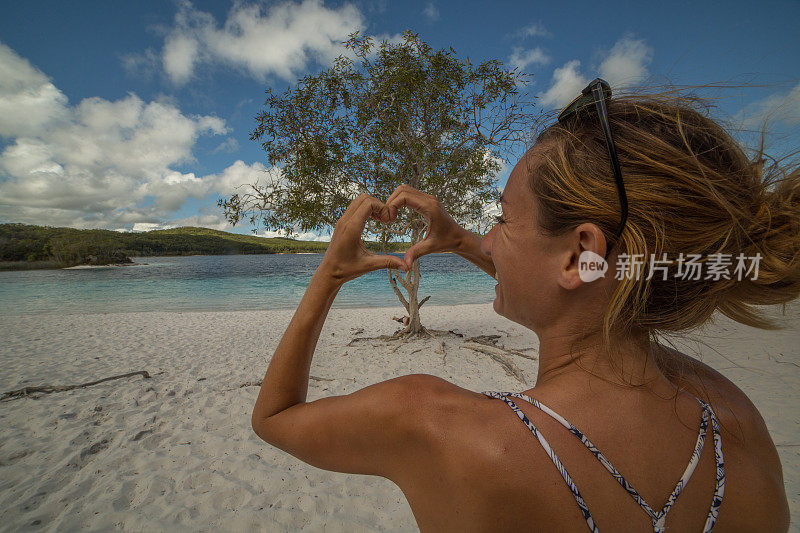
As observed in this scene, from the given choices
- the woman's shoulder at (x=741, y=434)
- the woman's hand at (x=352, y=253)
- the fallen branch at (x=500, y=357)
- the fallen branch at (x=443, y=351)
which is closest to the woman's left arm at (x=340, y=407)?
the woman's hand at (x=352, y=253)

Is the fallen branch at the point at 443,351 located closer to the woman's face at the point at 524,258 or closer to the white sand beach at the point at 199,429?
the white sand beach at the point at 199,429

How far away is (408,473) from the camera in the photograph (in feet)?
2.82

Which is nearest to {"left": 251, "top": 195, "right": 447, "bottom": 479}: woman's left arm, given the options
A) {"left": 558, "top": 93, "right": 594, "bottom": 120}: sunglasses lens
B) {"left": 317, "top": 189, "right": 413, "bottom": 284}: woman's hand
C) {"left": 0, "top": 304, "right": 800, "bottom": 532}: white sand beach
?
{"left": 317, "top": 189, "right": 413, "bottom": 284}: woman's hand

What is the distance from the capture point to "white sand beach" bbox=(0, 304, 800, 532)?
9.66ft

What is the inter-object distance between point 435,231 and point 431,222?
0.19 ft

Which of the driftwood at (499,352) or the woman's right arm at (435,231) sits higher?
the woman's right arm at (435,231)

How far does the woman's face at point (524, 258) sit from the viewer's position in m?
0.99

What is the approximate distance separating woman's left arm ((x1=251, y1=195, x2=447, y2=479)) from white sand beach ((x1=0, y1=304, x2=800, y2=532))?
4.75ft

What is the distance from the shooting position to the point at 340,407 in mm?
892

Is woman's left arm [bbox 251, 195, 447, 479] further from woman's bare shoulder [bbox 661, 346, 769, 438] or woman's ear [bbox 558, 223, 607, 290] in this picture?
woman's bare shoulder [bbox 661, 346, 769, 438]

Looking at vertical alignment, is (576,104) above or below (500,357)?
above

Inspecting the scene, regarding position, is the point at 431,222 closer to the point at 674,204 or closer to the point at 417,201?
the point at 417,201

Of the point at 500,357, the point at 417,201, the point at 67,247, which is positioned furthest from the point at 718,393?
the point at 67,247

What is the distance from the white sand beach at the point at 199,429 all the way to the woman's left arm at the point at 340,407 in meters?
1.45
